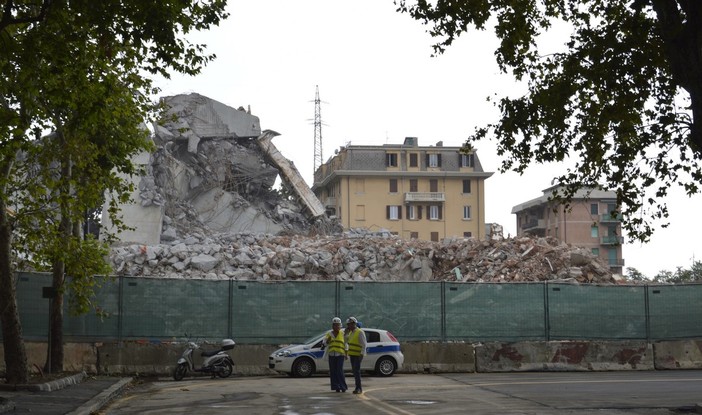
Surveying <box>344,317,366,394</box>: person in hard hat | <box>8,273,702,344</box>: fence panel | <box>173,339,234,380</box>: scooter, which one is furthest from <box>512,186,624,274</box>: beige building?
<box>344,317,366,394</box>: person in hard hat

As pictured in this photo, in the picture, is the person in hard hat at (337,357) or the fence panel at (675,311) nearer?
the person in hard hat at (337,357)

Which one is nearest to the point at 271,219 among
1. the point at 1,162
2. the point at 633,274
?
the point at 1,162

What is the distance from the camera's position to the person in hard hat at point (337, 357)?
19562 mm

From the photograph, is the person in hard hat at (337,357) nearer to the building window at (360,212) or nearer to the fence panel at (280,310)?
the fence panel at (280,310)

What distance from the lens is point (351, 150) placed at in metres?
109

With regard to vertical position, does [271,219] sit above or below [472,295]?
above

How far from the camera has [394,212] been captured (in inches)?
4279

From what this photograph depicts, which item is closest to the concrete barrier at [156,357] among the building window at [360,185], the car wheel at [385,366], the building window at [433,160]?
the car wheel at [385,366]

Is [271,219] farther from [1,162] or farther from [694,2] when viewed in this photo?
[694,2]

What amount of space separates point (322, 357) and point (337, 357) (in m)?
5.63

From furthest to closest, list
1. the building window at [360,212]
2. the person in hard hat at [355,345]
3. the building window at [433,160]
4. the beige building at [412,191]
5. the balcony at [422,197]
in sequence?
the building window at [433,160] < the beige building at [412,191] < the building window at [360,212] < the balcony at [422,197] < the person in hard hat at [355,345]

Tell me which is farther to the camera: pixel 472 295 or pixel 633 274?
pixel 633 274

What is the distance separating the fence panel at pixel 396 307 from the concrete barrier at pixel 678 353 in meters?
6.88

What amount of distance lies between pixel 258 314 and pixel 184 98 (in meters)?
44.6
